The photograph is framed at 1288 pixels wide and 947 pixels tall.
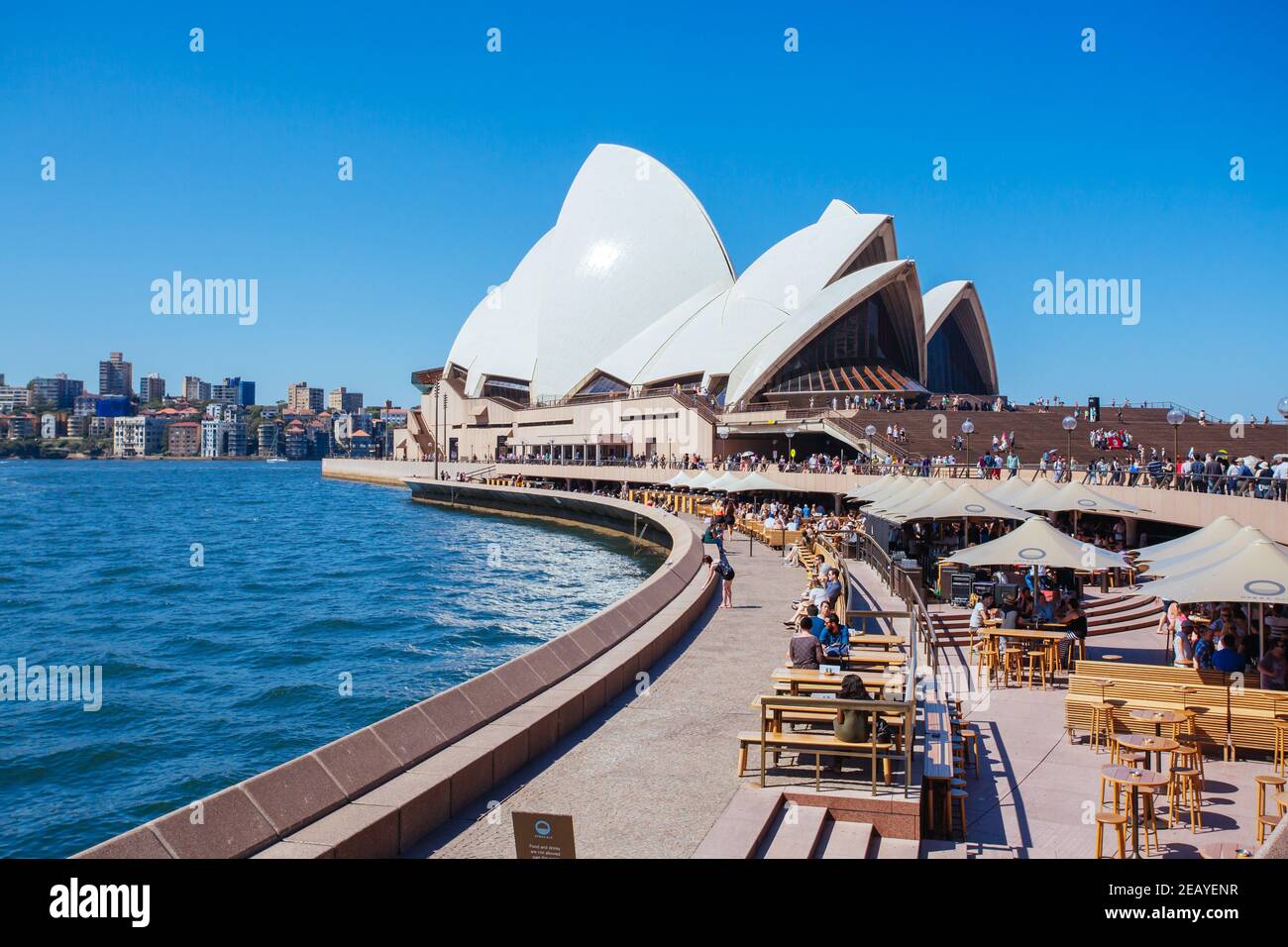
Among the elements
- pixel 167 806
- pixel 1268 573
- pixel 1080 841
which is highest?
pixel 1268 573

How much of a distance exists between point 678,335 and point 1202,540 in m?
51.4

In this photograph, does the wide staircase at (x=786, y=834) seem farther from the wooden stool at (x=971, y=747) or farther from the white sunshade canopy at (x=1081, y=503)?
the white sunshade canopy at (x=1081, y=503)

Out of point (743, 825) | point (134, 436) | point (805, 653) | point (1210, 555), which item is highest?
point (134, 436)

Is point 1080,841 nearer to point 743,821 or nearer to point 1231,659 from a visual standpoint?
point 743,821

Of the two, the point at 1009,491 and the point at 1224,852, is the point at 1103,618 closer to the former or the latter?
the point at 1009,491

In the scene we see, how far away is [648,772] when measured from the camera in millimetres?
6680

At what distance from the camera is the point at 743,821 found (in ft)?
18.3

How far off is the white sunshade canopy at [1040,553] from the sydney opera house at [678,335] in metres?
24.2

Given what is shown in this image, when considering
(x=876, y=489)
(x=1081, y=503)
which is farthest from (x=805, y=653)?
(x=876, y=489)

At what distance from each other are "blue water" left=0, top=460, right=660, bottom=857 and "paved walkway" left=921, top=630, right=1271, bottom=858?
771cm

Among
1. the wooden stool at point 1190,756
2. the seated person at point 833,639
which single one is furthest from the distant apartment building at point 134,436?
the wooden stool at point 1190,756

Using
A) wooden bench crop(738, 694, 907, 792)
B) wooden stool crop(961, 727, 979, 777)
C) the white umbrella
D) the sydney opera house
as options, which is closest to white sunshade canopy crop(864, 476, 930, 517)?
the white umbrella

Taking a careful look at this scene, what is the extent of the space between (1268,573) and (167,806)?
10566mm
